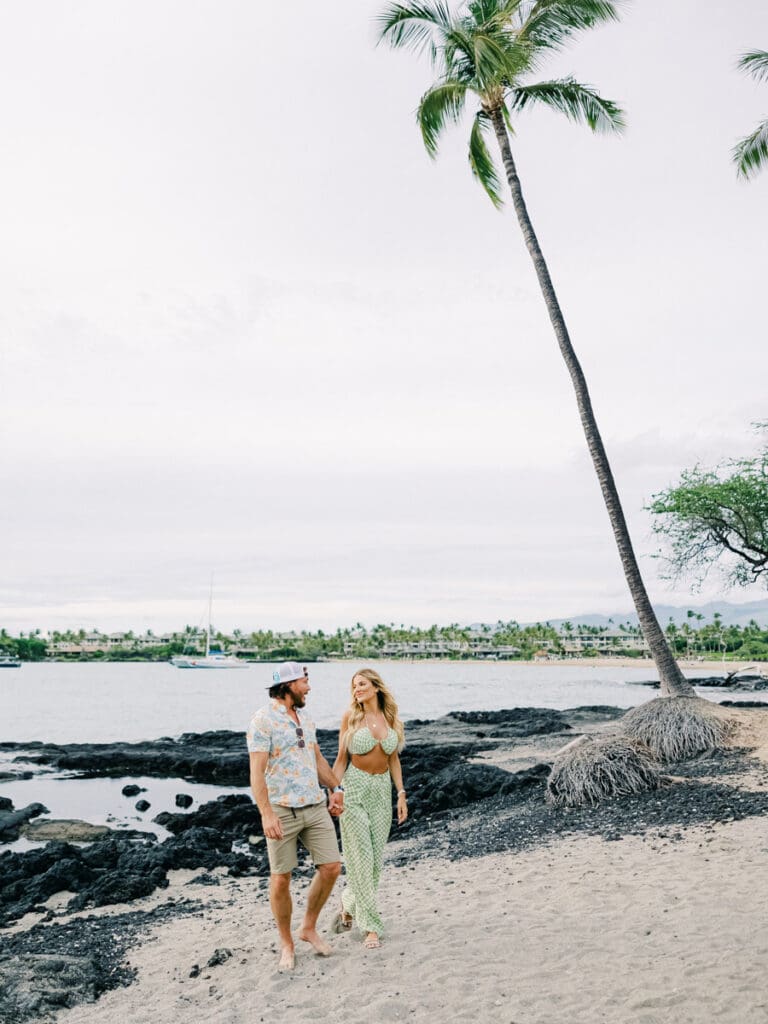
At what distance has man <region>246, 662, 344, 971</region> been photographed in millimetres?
5676

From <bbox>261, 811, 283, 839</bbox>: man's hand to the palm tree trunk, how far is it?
11391 mm

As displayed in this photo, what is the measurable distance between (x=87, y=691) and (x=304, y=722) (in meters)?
77.5

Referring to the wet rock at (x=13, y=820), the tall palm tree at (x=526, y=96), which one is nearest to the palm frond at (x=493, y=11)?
the tall palm tree at (x=526, y=96)

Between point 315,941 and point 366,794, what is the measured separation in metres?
1.05

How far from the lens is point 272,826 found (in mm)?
5598

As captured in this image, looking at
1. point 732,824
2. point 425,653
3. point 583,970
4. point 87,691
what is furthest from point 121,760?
point 425,653

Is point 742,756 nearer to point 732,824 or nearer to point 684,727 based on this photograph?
point 684,727

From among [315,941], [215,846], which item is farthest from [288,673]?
[215,846]

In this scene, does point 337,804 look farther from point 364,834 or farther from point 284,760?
point 284,760

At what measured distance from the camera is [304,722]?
5973 mm

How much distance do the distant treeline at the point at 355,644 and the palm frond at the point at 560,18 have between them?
Answer: 160224 millimetres

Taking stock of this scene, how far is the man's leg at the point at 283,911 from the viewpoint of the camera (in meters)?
5.81

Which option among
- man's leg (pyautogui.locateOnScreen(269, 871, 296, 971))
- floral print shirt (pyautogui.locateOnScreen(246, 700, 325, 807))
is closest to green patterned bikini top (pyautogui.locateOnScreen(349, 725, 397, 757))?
floral print shirt (pyautogui.locateOnScreen(246, 700, 325, 807))

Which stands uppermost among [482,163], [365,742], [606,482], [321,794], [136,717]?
[482,163]
